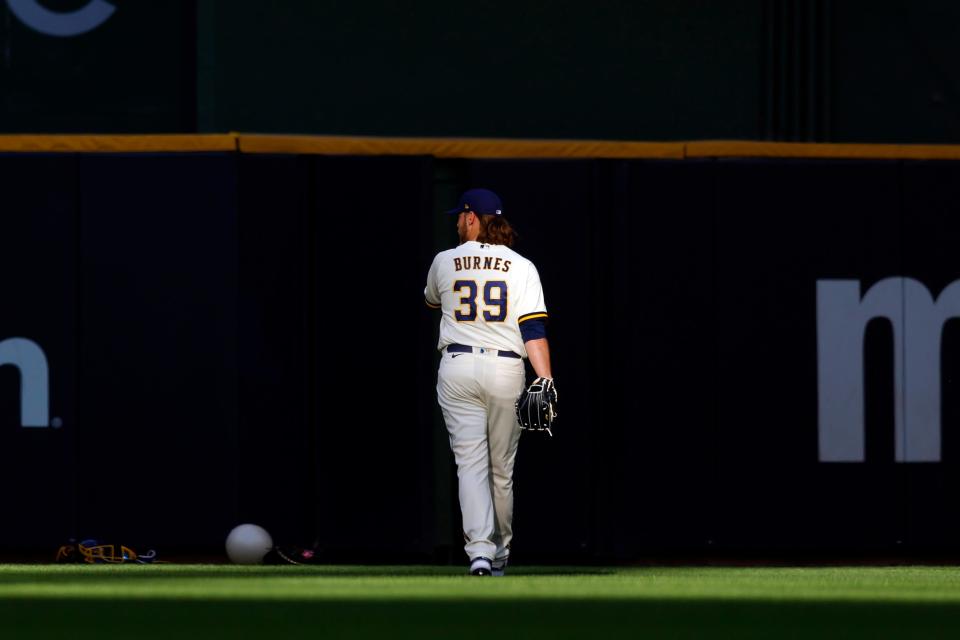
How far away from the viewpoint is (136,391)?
12836 mm

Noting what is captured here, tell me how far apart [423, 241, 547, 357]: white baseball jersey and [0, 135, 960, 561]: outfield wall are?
8.53 ft

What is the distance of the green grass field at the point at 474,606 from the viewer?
617cm

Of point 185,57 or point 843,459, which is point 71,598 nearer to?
point 843,459

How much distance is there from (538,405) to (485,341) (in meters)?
0.47

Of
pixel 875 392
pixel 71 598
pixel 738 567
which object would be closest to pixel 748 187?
pixel 875 392

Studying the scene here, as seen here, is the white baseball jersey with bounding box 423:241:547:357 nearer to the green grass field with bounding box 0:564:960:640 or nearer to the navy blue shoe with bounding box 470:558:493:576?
the navy blue shoe with bounding box 470:558:493:576

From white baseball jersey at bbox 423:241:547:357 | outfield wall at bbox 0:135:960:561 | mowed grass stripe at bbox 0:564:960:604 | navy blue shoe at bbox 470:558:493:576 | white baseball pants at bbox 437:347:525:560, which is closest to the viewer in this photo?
mowed grass stripe at bbox 0:564:960:604

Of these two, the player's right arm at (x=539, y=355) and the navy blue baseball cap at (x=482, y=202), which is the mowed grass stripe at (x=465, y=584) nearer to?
the player's right arm at (x=539, y=355)

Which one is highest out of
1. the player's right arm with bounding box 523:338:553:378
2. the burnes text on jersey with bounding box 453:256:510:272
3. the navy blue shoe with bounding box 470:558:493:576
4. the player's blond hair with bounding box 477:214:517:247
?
the player's blond hair with bounding box 477:214:517:247

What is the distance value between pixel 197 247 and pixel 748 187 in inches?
154

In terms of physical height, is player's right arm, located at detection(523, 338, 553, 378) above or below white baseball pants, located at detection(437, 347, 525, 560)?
above

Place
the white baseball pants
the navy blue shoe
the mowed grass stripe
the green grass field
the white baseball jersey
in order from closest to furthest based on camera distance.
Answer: the green grass field, the mowed grass stripe, the navy blue shoe, the white baseball pants, the white baseball jersey

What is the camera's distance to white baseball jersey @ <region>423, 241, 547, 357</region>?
33.7ft

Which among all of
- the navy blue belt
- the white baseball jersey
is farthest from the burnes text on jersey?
the navy blue belt
